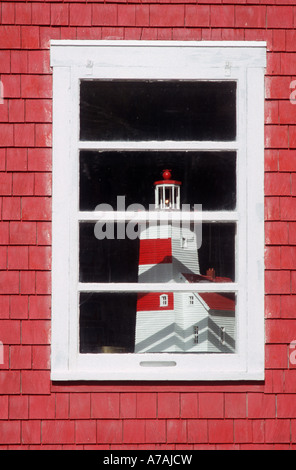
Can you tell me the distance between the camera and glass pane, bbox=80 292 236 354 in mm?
4680

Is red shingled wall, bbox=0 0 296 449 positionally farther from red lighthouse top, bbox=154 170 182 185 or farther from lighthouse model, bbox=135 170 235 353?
red lighthouse top, bbox=154 170 182 185

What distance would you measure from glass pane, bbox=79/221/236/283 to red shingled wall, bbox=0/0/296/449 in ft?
0.94

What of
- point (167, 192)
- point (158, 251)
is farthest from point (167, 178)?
point (158, 251)

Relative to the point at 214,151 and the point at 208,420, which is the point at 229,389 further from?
the point at 214,151

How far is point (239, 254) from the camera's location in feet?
15.3

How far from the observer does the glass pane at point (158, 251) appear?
15.5 feet

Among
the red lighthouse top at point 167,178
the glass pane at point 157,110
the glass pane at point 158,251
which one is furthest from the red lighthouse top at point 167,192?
the glass pane at point 157,110

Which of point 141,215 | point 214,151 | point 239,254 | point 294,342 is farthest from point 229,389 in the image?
point 214,151

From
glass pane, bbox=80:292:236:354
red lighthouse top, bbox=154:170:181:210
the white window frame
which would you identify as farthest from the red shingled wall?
red lighthouse top, bbox=154:170:181:210

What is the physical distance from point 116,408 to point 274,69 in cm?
245

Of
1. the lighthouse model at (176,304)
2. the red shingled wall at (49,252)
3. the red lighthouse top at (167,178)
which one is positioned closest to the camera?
the red shingled wall at (49,252)

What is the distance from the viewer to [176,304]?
4.71m

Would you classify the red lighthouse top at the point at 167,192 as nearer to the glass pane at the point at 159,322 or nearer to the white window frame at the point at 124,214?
the white window frame at the point at 124,214

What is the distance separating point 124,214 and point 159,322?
2.48 ft
